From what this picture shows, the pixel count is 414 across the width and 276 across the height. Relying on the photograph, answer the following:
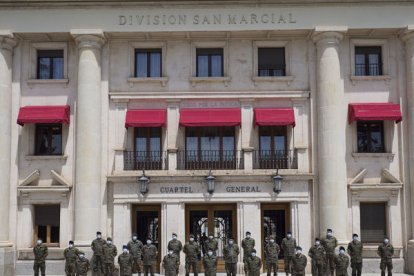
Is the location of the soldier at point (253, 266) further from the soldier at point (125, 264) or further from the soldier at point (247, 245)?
the soldier at point (125, 264)

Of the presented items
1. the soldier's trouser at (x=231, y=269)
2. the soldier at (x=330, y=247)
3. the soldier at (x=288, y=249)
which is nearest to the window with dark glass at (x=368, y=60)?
the soldier at (x=330, y=247)

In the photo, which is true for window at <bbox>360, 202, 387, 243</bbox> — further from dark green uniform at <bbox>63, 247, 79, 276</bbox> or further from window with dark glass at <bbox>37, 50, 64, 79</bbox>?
window with dark glass at <bbox>37, 50, 64, 79</bbox>

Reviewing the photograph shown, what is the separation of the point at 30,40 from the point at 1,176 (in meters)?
6.01

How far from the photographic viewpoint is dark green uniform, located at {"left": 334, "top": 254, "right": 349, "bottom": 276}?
24.1 m

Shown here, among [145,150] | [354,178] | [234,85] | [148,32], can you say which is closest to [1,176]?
[145,150]

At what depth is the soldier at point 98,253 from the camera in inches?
1017

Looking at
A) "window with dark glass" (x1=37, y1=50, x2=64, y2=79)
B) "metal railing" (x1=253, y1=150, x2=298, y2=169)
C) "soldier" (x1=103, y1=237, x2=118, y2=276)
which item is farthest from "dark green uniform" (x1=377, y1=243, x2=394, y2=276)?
"window with dark glass" (x1=37, y1=50, x2=64, y2=79)

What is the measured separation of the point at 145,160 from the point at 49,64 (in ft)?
19.7

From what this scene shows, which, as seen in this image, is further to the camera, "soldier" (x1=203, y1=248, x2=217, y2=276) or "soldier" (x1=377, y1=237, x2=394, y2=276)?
"soldier" (x1=377, y1=237, x2=394, y2=276)

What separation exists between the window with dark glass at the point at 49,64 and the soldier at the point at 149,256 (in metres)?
8.70

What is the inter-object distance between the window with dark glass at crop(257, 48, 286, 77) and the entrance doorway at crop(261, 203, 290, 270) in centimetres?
573

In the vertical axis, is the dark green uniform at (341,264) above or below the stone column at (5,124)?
below

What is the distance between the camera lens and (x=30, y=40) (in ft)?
94.5

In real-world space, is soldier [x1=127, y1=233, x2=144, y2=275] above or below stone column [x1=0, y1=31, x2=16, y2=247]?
below
